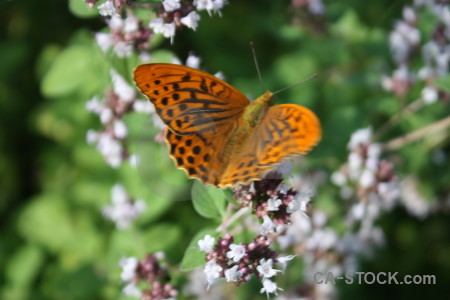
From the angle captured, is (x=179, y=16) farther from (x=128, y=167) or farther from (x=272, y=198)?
(x=128, y=167)

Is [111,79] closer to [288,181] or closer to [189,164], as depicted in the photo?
[189,164]

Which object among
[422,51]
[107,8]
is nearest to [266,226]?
[107,8]

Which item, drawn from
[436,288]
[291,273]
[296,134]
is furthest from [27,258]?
[436,288]

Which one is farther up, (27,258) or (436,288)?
(436,288)

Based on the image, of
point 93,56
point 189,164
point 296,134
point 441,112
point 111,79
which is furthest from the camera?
point 441,112

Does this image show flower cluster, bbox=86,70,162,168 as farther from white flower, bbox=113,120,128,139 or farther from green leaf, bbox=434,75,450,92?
green leaf, bbox=434,75,450,92

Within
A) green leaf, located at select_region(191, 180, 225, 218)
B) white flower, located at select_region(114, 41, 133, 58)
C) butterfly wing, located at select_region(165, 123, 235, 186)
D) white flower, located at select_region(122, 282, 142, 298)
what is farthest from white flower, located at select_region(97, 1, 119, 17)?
white flower, located at select_region(122, 282, 142, 298)

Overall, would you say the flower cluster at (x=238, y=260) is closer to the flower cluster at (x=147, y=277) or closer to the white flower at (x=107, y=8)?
the flower cluster at (x=147, y=277)

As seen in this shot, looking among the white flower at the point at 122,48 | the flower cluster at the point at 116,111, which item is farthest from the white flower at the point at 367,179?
the white flower at the point at 122,48
